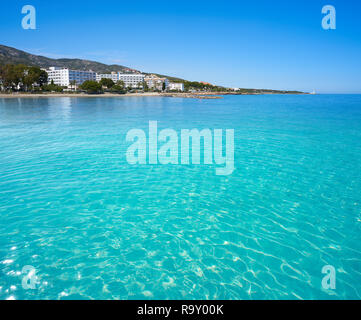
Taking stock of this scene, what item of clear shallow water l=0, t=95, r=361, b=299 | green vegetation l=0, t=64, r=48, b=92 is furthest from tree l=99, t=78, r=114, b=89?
clear shallow water l=0, t=95, r=361, b=299

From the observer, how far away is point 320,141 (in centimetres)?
2184

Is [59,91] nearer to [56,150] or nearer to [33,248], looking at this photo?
[56,150]

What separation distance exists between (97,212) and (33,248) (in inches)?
96.9

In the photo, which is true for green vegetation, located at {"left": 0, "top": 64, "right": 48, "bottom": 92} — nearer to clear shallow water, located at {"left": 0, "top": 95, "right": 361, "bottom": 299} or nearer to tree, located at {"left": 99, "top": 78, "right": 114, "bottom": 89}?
tree, located at {"left": 99, "top": 78, "right": 114, "bottom": 89}

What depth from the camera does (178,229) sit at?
8000 millimetres

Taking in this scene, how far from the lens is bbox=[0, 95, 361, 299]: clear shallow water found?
5742 millimetres

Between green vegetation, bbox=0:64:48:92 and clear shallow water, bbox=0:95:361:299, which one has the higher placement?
green vegetation, bbox=0:64:48:92

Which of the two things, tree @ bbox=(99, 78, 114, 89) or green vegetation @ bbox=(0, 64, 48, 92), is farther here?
tree @ bbox=(99, 78, 114, 89)

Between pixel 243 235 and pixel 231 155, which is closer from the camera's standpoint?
pixel 243 235

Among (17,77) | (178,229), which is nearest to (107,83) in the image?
(17,77)

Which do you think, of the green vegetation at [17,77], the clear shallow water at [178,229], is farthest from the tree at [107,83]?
the clear shallow water at [178,229]

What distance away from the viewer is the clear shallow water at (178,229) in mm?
5742
